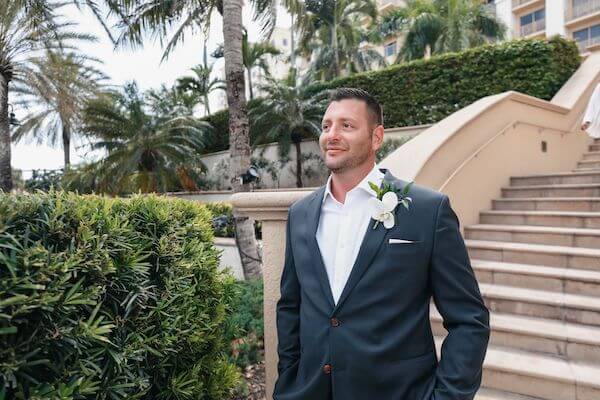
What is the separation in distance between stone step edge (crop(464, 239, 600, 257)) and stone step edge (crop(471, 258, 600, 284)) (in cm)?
16

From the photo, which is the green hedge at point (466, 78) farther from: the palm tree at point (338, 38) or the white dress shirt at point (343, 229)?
the white dress shirt at point (343, 229)

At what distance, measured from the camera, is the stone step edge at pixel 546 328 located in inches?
126

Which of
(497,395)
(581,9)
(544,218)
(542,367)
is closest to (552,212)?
(544,218)

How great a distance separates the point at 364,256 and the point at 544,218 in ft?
14.0

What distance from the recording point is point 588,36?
102ft

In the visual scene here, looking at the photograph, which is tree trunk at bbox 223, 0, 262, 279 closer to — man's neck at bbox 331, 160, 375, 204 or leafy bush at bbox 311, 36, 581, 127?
man's neck at bbox 331, 160, 375, 204

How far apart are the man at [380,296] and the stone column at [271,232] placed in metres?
0.80

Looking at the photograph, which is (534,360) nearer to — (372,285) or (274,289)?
(274,289)

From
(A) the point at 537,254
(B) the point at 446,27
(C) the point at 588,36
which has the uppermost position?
(C) the point at 588,36

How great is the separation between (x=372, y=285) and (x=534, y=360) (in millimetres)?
2464

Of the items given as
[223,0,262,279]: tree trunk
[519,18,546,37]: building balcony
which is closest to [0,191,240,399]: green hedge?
[223,0,262,279]: tree trunk

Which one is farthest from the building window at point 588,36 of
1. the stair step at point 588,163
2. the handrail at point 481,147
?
the handrail at point 481,147

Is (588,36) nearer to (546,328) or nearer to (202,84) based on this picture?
(202,84)

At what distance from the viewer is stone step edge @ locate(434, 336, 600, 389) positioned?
2883 millimetres
